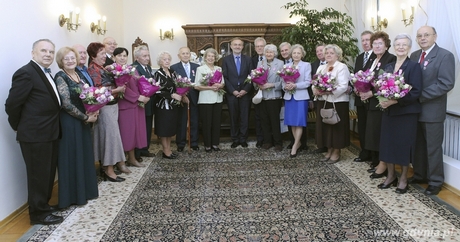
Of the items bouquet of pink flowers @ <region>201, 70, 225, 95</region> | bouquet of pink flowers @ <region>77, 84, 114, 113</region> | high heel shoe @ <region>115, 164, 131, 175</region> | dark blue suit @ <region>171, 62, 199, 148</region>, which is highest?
bouquet of pink flowers @ <region>201, 70, 225, 95</region>

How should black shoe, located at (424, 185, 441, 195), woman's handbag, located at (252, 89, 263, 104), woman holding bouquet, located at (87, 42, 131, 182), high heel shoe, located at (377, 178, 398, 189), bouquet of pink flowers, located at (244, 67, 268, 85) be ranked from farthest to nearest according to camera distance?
woman's handbag, located at (252, 89, 263, 104) < bouquet of pink flowers, located at (244, 67, 268, 85) < woman holding bouquet, located at (87, 42, 131, 182) < high heel shoe, located at (377, 178, 398, 189) < black shoe, located at (424, 185, 441, 195)

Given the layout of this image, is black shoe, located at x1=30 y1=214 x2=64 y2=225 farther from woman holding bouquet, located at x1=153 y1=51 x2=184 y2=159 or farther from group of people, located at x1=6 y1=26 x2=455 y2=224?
woman holding bouquet, located at x1=153 y1=51 x2=184 y2=159

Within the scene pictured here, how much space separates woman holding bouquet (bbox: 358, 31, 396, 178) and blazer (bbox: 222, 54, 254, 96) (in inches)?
82.1

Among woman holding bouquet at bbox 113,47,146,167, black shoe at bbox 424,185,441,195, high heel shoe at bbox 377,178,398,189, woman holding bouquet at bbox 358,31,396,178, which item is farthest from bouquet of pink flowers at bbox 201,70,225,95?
black shoe at bbox 424,185,441,195

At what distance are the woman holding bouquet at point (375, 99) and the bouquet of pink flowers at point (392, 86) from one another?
57cm

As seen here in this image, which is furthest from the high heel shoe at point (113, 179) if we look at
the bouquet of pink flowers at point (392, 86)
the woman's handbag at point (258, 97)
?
the bouquet of pink flowers at point (392, 86)

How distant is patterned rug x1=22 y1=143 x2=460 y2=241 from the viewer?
302 cm

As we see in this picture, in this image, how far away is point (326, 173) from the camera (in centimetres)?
474

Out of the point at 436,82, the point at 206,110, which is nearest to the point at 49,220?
→ the point at 206,110

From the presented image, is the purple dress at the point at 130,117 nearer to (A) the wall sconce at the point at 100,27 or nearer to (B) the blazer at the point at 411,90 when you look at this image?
(A) the wall sconce at the point at 100,27

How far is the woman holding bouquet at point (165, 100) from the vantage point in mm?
5383

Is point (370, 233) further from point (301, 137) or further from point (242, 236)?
point (301, 137)

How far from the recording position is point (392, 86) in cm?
360

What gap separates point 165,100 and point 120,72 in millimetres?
1224
